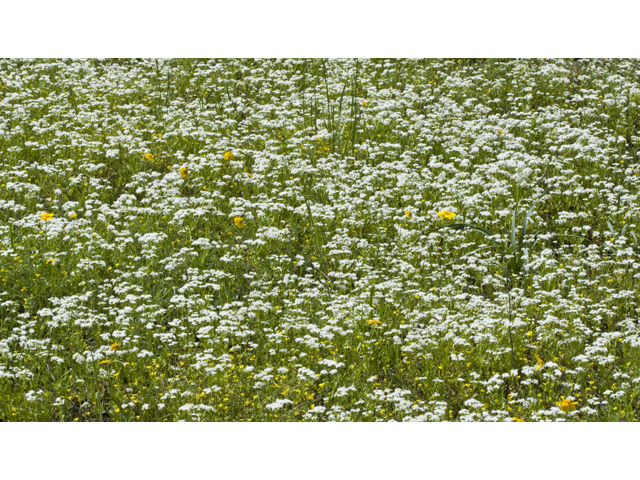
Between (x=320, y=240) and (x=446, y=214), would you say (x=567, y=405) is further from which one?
(x=320, y=240)

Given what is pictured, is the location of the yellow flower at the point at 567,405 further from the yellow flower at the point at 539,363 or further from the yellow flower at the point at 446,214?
the yellow flower at the point at 446,214

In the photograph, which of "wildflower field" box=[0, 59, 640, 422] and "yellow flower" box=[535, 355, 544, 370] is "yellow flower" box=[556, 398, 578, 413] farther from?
"yellow flower" box=[535, 355, 544, 370]

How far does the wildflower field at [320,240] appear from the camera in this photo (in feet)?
12.0

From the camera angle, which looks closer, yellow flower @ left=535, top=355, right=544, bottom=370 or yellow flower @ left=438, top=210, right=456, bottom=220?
yellow flower @ left=535, top=355, right=544, bottom=370

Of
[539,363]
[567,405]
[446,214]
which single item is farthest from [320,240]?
[567,405]

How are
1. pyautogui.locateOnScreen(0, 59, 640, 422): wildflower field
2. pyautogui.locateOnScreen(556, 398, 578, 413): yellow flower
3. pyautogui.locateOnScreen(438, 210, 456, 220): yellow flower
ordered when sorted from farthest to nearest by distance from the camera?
1. pyautogui.locateOnScreen(438, 210, 456, 220): yellow flower
2. pyautogui.locateOnScreen(0, 59, 640, 422): wildflower field
3. pyautogui.locateOnScreen(556, 398, 578, 413): yellow flower

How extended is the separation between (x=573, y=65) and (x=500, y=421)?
462cm

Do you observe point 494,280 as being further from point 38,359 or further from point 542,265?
point 38,359

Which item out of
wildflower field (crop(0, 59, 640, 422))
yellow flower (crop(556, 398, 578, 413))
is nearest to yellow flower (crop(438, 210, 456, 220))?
wildflower field (crop(0, 59, 640, 422))

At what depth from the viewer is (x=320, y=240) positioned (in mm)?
4785

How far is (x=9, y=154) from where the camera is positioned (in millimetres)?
5883

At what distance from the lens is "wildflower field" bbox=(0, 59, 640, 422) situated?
12.0ft

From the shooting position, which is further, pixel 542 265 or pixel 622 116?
pixel 622 116

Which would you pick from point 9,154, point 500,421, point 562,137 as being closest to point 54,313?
point 9,154
